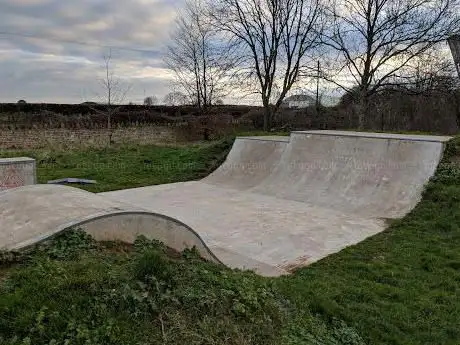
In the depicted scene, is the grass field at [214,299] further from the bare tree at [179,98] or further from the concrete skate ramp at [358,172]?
the bare tree at [179,98]

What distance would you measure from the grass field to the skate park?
349 millimetres

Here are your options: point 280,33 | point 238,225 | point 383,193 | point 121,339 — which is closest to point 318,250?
point 238,225

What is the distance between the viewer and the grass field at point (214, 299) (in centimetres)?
209

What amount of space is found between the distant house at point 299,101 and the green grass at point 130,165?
28.6ft

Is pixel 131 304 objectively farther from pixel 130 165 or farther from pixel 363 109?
pixel 363 109

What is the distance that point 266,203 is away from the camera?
7297mm

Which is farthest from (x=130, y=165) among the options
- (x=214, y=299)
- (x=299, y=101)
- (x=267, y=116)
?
(x=299, y=101)

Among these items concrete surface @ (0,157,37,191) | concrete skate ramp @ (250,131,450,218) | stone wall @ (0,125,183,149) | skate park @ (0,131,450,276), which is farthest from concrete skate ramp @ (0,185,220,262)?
stone wall @ (0,125,183,149)

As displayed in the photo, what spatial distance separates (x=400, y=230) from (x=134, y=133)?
44.7ft

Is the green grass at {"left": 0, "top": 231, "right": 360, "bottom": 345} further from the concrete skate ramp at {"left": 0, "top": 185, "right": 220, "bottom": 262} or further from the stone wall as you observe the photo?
the stone wall

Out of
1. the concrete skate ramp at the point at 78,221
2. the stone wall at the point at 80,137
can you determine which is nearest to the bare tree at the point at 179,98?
the stone wall at the point at 80,137

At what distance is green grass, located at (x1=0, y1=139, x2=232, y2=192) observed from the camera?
9.27m

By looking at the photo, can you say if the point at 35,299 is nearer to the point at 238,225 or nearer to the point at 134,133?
the point at 238,225

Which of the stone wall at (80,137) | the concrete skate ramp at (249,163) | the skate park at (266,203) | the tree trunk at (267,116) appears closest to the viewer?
the skate park at (266,203)
